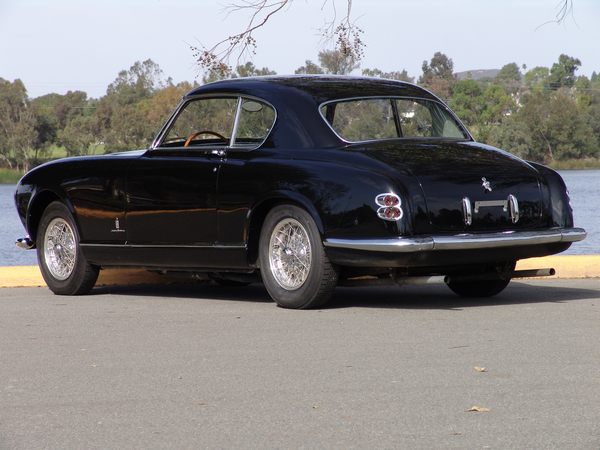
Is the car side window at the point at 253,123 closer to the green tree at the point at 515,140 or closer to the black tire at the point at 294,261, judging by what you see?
the black tire at the point at 294,261

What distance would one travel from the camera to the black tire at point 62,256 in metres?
7.99

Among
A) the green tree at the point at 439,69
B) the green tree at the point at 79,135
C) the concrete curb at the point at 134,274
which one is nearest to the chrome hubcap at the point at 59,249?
the concrete curb at the point at 134,274

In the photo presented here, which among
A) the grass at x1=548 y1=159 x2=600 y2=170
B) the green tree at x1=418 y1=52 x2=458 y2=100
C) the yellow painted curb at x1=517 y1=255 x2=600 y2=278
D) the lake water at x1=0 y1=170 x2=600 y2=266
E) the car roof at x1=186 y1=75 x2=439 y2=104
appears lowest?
the lake water at x1=0 y1=170 x2=600 y2=266

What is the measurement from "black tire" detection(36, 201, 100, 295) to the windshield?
2.75 metres

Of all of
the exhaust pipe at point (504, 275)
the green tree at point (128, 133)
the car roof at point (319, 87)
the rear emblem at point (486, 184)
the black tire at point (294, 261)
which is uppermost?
the green tree at point (128, 133)

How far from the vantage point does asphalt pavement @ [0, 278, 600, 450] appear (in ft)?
11.0

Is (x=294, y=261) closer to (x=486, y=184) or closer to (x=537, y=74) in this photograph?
(x=486, y=184)

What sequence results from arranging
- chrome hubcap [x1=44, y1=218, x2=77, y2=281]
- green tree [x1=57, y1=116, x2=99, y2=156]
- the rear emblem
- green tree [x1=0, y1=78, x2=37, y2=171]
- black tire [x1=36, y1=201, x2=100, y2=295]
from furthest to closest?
1. green tree [x1=0, y1=78, x2=37, y2=171]
2. green tree [x1=57, y1=116, x2=99, y2=156]
3. chrome hubcap [x1=44, y1=218, x2=77, y2=281]
4. black tire [x1=36, y1=201, x2=100, y2=295]
5. the rear emblem

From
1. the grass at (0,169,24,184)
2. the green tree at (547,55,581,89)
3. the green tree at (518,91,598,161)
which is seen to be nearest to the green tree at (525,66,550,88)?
the green tree at (547,55,581,89)

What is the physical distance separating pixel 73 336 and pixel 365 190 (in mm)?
2206

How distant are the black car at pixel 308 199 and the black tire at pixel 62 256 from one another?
14mm

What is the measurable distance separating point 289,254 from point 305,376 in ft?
7.69

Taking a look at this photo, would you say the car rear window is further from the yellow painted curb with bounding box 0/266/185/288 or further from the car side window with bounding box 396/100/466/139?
the yellow painted curb with bounding box 0/266/185/288

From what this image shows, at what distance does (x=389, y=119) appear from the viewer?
733 cm
